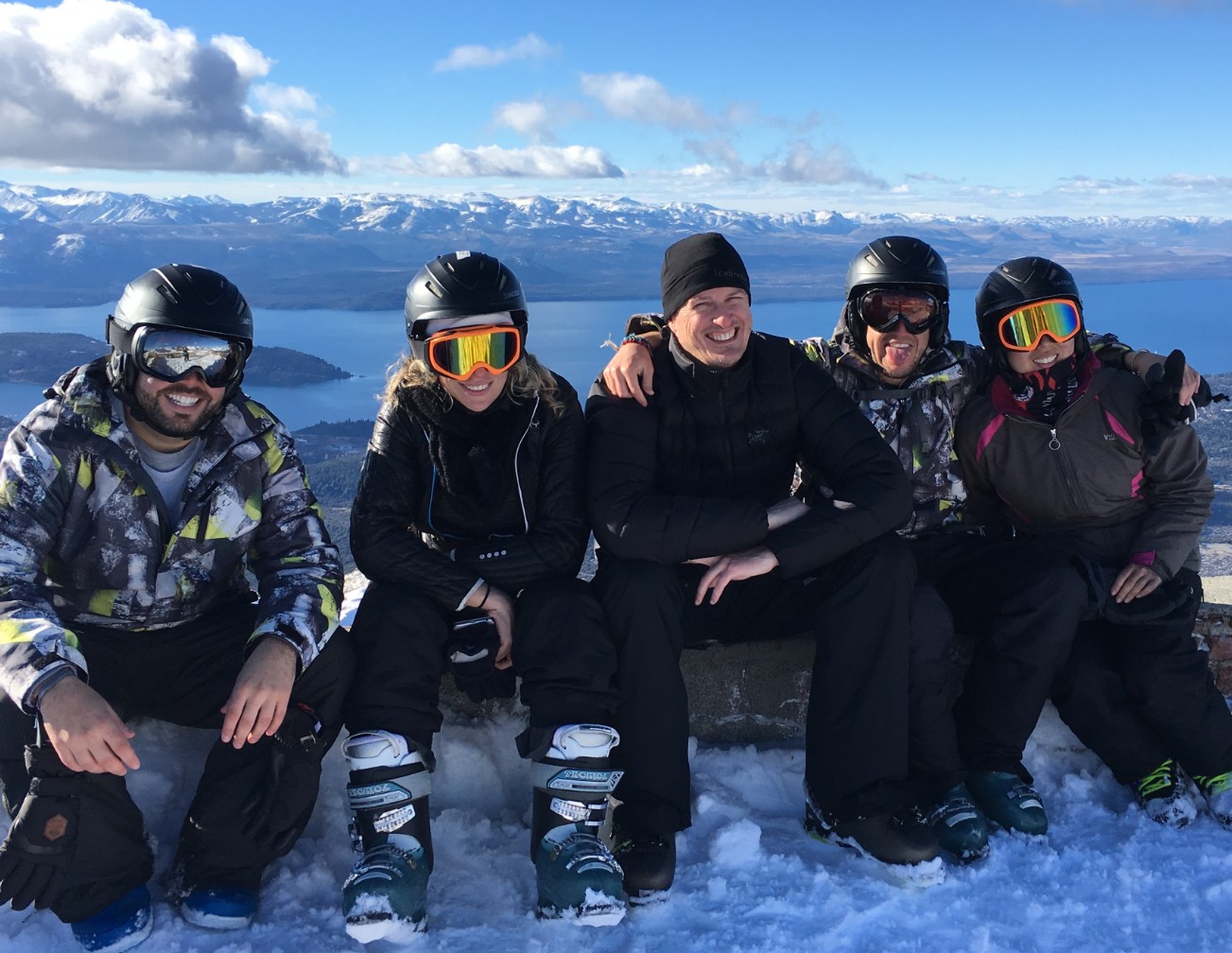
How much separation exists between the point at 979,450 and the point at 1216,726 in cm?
138

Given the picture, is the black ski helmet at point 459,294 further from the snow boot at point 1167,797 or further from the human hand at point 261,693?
Result: the snow boot at point 1167,797

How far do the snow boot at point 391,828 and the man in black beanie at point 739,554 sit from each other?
655 millimetres

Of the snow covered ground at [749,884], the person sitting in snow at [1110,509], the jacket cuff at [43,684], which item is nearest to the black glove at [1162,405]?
the person sitting in snow at [1110,509]

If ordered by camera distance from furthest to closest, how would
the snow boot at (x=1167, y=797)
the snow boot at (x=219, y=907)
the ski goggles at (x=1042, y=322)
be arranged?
the ski goggles at (x=1042, y=322), the snow boot at (x=1167, y=797), the snow boot at (x=219, y=907)

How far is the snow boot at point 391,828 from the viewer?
251cm

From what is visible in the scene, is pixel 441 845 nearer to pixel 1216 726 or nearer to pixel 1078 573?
pixel 1078 573

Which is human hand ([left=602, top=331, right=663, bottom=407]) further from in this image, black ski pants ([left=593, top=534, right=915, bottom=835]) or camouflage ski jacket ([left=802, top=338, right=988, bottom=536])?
camouflage ski jacket ([left=802, top=338, right=988, bottom=536])

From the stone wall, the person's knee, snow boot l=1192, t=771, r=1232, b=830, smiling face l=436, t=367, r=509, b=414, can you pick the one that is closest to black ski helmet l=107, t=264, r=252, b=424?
smiling face l=436, t=367, r=509, b=414

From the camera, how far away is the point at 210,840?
2.71 metres

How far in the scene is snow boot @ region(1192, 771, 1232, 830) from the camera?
3285 mm

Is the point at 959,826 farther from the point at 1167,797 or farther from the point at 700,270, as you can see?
the point at 700,270

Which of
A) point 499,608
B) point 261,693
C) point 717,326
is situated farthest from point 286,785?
point 717,326

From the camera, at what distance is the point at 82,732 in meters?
2.36

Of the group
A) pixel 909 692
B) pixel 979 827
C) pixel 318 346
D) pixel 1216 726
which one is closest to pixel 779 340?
pixel 909 692
